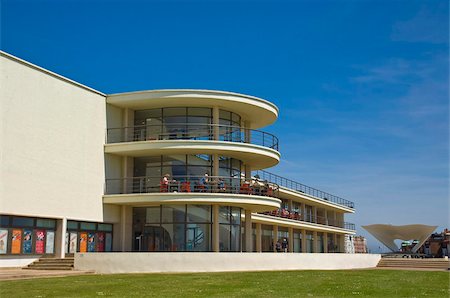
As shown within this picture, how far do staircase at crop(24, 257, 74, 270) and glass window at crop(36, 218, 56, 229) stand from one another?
1626mm

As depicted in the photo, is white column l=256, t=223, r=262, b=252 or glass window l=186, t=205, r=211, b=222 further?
white column l=256, t=223, r=262, b=252

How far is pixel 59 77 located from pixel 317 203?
35380 mm

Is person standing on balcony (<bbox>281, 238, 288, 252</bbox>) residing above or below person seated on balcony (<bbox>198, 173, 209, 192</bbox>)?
below

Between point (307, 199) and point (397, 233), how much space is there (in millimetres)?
21245

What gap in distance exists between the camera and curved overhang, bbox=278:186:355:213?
49.8 m

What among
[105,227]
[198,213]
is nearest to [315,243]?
[198,213]

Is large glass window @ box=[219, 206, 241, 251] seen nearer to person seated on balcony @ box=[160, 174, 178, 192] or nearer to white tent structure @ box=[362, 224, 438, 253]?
person seated on balcony @ box=[160, 174, 178, 192]

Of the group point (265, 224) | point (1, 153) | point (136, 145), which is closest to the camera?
point (1, 153)

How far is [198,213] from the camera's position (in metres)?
31.5

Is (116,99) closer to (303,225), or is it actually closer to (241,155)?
(241,155)

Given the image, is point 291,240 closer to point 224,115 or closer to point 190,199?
point 224,115

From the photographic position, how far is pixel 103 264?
27.3 meters

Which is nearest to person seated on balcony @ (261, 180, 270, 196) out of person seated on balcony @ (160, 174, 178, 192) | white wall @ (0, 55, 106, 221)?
person seated on balcony @ (160, 174, 178, 192)

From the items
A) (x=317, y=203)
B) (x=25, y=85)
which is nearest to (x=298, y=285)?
(x=25, y=85)
